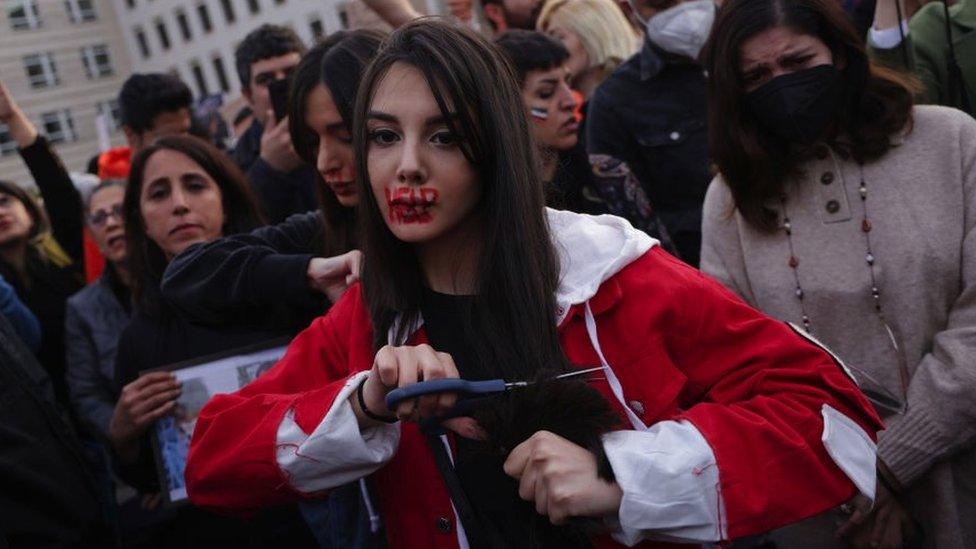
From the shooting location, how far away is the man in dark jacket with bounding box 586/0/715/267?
12.9 ft

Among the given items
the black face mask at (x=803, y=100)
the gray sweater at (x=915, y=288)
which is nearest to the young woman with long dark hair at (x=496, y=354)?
the gray sweater at (x=915, y=288)

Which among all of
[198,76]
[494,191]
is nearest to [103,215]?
[494,191]

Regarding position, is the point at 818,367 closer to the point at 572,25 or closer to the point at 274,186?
the point at 274,186

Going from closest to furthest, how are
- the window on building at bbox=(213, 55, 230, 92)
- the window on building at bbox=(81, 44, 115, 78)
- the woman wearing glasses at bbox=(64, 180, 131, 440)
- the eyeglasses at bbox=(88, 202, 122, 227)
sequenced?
the woman wearing glasses at bbox=(64, 180, 131, 440) < the eyeglasses at bbox=(88, 202, 122, 227) < the window on building at bbox=(213, 55, 230, 92) < the window on building at bbox=(81, 44, 115, 78)

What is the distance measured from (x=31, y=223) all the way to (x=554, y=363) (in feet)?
14.4

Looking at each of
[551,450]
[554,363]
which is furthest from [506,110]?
[551,450]

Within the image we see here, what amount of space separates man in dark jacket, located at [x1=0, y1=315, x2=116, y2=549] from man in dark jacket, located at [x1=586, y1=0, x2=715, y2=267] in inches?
91.2

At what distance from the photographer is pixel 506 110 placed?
184 centimetres

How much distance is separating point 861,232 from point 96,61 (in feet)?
184

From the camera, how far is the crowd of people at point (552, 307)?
1633 mm

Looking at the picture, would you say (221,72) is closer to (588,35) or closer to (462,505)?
(588,35)

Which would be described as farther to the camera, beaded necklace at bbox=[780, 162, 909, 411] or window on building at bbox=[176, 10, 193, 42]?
window on building at bbox=[176, 10, 193, 42]

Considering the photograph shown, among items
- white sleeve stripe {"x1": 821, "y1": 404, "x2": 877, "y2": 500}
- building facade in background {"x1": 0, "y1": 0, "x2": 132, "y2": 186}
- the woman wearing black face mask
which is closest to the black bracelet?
white sleeve stripe {"x1": 821, "y1": 404, "x2": 877, "y2": 500}

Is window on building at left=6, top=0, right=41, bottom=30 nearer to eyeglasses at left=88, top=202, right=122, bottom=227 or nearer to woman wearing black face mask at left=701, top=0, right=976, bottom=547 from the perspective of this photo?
eyeglasses at left=88, top=202, right=122, bottom=227
